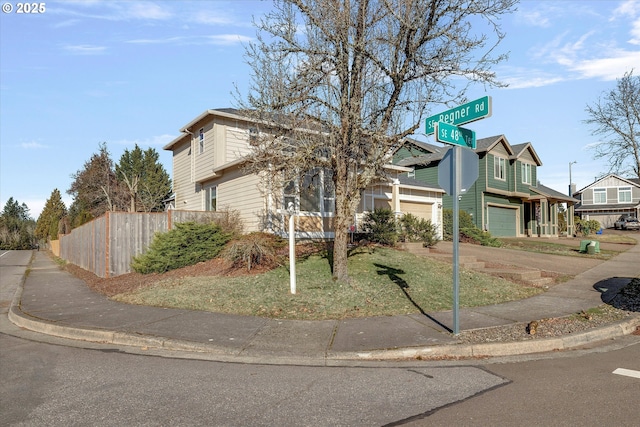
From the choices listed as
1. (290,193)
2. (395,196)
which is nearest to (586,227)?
(395,196)

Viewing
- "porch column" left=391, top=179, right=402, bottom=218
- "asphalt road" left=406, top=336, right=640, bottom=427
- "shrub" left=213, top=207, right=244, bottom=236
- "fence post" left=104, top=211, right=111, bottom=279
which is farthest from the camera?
"porch column" left=391, top=179, right=402, bottom=218

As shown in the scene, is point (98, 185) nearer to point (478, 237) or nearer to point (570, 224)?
point (478, 237)

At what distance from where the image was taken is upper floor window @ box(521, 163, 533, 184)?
32897 millimetres

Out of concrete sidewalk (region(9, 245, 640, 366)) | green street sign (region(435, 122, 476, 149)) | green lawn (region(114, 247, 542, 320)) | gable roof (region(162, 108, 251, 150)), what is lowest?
concrete sidewalk (region(9, 245, 640, 366))

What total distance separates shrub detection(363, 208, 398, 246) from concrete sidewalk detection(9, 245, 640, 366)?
20.9 ft

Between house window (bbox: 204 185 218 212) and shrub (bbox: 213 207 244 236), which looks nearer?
shrub (bbox: 213 207 244 236)

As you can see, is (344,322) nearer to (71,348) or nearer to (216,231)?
(71,348)

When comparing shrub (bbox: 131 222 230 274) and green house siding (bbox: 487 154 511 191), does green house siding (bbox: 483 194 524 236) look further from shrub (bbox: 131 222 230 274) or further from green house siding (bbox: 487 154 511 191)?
shrub (bbox: 131 222 230 274)

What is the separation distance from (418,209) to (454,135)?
15.9 m

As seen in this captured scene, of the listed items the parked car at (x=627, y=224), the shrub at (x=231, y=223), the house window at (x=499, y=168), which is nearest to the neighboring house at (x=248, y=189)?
the shrub at (x=231, y=223)

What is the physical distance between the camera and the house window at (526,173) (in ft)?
108

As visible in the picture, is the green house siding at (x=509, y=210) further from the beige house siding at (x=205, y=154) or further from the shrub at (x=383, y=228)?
the beige house siding at (x=205, y=154)

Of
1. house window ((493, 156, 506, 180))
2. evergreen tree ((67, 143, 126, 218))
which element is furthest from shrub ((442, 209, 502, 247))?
evergreen tree ((67, 143, 126, 218))

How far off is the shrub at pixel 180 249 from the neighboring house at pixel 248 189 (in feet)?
7.89
